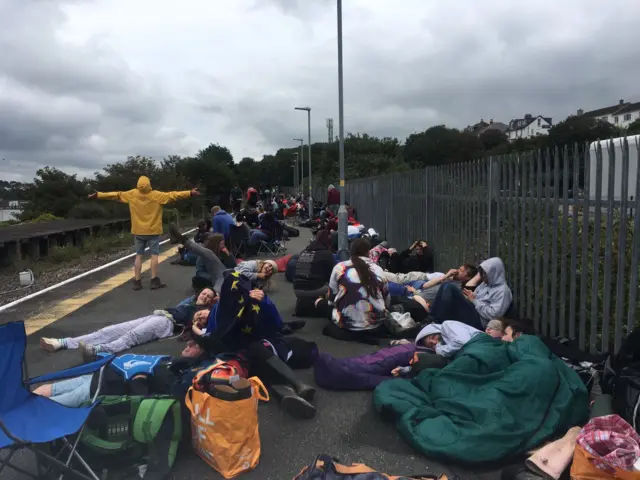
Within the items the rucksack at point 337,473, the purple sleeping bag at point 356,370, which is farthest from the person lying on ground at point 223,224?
the rucksack at point 337,473

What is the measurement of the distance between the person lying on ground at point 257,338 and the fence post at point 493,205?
3428mm

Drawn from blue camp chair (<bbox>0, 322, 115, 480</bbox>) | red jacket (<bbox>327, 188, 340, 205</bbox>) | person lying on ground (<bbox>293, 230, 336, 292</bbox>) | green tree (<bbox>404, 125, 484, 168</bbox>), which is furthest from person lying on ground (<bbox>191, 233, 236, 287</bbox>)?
green tree (<bbox>404, 125, 484, 168</bbox>)

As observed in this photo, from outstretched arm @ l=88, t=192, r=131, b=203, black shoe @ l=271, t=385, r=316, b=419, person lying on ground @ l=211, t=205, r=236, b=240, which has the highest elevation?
outstretched arm @ l=88, t=192, r=131, b=203

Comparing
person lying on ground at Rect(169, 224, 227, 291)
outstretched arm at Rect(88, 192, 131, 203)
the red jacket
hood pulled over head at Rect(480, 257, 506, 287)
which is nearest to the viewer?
hood pulled over head at Rect(480, 257, 506, 287)

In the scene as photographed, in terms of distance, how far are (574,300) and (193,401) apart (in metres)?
3.67

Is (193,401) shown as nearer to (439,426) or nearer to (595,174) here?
(439,426)

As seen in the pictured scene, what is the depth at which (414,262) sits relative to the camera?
909 centimetres

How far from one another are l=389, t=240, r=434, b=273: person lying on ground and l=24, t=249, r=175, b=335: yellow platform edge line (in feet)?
16.8

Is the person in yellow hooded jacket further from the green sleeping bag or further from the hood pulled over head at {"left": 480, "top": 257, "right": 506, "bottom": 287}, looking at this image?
the green sleeping bag

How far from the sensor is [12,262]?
16266 mm

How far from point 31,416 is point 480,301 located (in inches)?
189

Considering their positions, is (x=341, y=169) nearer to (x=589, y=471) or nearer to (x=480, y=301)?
(x=480, y=301)

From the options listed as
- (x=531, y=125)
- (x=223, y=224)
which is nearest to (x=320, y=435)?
(x=223, y=224)

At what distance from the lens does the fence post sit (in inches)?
256
